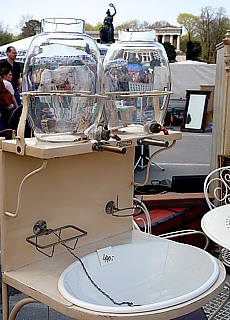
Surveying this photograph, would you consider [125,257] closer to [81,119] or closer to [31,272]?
[31,272]

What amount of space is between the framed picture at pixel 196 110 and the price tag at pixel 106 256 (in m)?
7.23

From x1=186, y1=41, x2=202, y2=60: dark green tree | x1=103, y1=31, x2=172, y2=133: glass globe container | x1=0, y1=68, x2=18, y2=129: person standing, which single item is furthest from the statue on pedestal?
x1=186, y1=41, x2=202, y2=60: dark green tree

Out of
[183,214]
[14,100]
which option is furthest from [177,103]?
[183,214]

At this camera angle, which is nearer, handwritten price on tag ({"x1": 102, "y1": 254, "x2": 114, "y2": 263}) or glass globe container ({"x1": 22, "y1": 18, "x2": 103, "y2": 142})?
glass globe container ({"x1": 22, "y1": 18, "x2": 103, "y2": 142})

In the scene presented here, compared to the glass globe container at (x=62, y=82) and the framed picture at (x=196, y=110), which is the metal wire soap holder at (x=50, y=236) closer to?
the glass globe container at (x=62, y=82)

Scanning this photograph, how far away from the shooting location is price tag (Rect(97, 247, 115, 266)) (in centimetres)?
126

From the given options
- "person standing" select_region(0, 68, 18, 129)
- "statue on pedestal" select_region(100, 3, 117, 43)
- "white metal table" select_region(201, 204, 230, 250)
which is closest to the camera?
"white metal table" select_region(201, 204, 230, 250)

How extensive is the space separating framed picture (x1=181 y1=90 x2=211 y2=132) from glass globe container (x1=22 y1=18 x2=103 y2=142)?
288 inches

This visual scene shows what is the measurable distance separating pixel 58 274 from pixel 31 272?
7cm

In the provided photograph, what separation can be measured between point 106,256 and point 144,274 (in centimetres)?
11

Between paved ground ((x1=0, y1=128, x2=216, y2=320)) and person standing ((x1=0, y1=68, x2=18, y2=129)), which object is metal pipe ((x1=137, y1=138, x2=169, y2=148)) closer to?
person standing ((x1=0, y1=68, x2=18, y2=129))

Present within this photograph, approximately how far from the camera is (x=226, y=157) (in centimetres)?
271

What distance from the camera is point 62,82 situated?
1.11 metres

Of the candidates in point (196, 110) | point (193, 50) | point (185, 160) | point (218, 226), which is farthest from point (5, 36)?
point (218, 226)
